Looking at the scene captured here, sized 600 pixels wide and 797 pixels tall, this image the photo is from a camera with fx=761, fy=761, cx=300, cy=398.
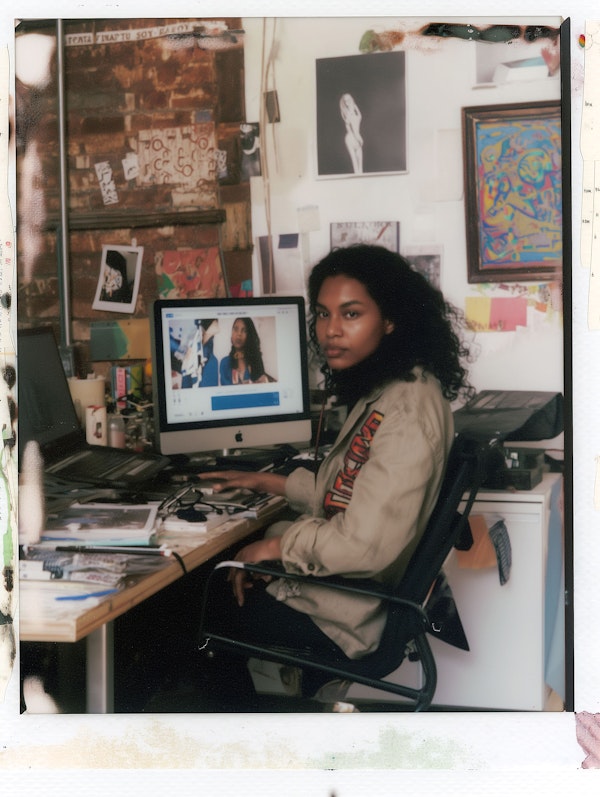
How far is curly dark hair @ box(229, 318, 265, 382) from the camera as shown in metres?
2.13

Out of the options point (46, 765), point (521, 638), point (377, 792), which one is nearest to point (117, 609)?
point (46, 765)

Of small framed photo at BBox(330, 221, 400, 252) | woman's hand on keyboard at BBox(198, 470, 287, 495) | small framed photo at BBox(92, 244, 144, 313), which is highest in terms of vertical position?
small framed photo at BBox(330, 221, 400, 252)

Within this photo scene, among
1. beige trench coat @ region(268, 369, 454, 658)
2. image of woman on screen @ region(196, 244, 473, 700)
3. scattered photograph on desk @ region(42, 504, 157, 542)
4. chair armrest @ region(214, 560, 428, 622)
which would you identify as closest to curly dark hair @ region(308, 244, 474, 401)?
image of woman on screen @ region(196, 244, 473, 700)

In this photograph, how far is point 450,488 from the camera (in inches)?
59.9

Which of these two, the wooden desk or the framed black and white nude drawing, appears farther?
the framed black and white nude drawing

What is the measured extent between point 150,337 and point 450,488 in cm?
94

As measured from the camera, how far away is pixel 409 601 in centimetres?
155

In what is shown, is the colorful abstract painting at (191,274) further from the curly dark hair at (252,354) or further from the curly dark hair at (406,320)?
the curly dark hair at (406,320)

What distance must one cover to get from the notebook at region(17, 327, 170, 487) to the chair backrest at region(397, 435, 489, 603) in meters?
0.74

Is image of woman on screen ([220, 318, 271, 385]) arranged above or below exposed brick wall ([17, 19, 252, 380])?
below

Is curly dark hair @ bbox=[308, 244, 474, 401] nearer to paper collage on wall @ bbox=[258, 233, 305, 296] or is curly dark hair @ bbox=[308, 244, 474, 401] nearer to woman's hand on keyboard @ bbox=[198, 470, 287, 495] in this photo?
paper collage on wall @ bbox=[258, 233, 305, 296]

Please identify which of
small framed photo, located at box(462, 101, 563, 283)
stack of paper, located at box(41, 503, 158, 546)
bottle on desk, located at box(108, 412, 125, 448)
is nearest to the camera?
stack of paper, located at box(41, 503, 158, 546)

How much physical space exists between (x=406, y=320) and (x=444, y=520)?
553mm

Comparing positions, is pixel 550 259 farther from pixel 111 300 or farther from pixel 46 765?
pixel 46 765
